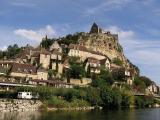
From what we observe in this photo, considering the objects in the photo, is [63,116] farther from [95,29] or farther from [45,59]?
[95,29]

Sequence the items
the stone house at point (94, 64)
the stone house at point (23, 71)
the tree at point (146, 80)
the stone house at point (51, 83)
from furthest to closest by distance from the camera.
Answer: the tree at point (146, 80), the stone house at point (94, 64), the stone house at point (23, 71), the stone house at point (51, 83)

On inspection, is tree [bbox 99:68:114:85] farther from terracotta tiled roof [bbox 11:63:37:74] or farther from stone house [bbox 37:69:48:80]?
terracotta tiled roof [bbox 11:63:37:74]

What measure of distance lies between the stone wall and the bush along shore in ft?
1.63

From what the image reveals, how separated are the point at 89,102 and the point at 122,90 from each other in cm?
1789

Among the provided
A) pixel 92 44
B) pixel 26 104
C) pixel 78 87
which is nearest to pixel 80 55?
pixel 92 44

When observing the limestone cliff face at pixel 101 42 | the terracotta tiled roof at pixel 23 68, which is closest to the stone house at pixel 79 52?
the limestone cliff face at pixel 101 42

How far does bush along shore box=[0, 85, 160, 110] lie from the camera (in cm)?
8349

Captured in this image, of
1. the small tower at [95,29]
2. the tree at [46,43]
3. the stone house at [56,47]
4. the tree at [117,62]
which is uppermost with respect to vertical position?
the small tower at [95,29]

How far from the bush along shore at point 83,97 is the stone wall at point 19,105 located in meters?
0.50

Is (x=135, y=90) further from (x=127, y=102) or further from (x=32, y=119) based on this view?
(x=32, y=119)

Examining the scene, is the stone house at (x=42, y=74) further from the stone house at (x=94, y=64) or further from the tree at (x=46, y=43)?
the tree at (x=46, y=43)

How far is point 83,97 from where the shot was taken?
91.9 m

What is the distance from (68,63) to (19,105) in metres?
38.3

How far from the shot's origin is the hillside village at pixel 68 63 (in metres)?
95.5
